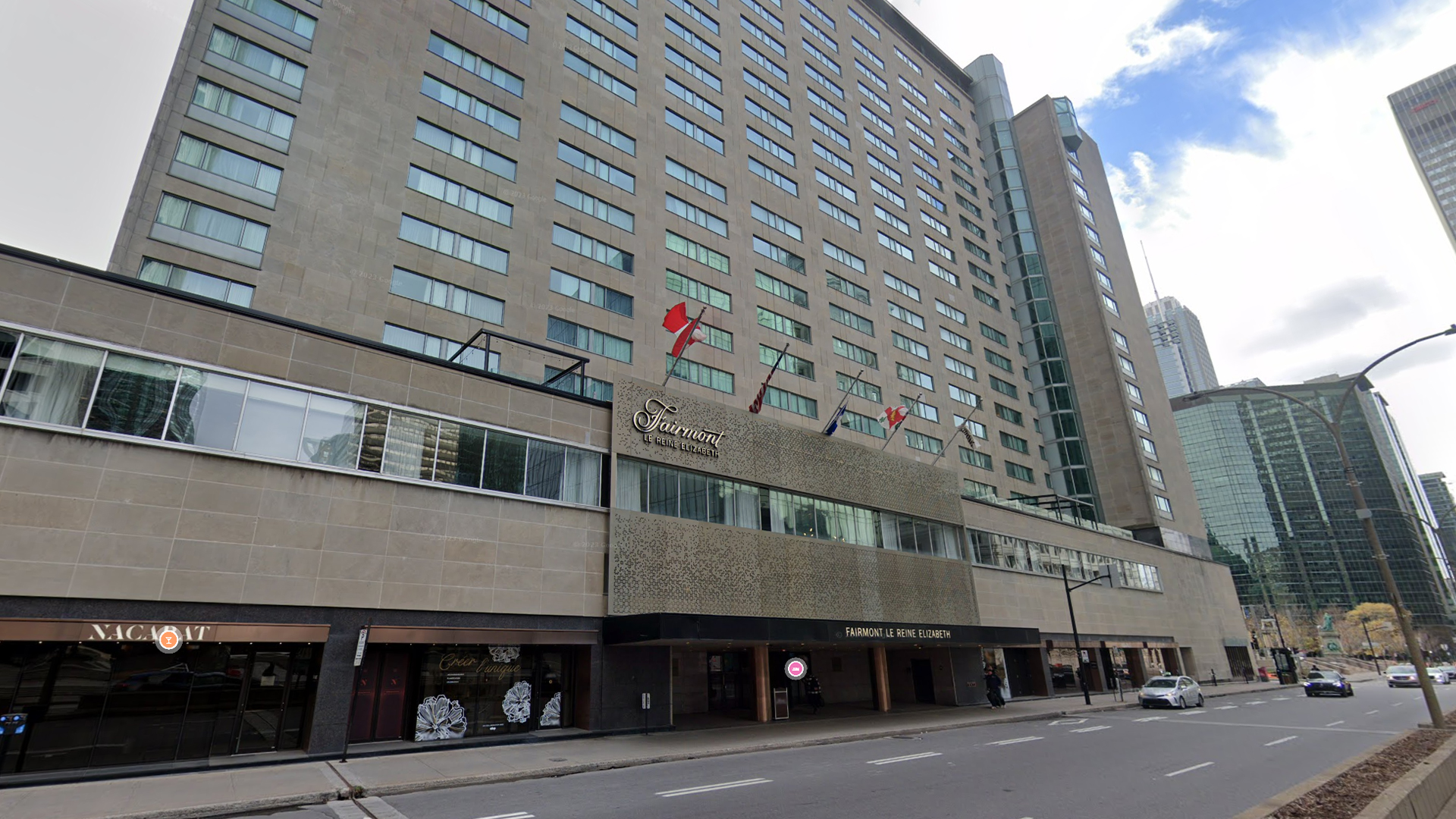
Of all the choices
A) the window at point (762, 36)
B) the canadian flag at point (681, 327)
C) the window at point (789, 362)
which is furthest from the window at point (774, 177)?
the canadian flag at point (681, 327)

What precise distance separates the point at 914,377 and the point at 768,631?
36328mm

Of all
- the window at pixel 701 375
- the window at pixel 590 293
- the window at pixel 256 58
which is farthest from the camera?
the window at pixel 701 375

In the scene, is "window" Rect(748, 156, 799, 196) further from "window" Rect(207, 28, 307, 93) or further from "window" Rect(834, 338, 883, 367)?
"window" Rect(207, 28, 307, 93)

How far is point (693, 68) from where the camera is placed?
→ 160ft

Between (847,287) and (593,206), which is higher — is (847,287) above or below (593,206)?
above

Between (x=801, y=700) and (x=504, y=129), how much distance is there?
3464cm

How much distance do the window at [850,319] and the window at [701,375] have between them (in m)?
13.4

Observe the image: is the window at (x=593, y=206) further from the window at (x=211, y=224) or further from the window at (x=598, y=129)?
the window at (x=211, y=224)

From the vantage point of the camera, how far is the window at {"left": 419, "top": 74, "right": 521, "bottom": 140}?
34.8m

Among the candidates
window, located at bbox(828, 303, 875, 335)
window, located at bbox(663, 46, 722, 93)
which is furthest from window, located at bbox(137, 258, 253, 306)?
window, located at bbox(828, 303, 875, 335)

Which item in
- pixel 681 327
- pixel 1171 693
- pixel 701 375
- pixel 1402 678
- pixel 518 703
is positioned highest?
pixel 701 375

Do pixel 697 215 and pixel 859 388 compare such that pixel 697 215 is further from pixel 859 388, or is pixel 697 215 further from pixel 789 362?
pixel 859 388

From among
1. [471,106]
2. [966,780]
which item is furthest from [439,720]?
[471,106]

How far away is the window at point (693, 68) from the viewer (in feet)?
156
